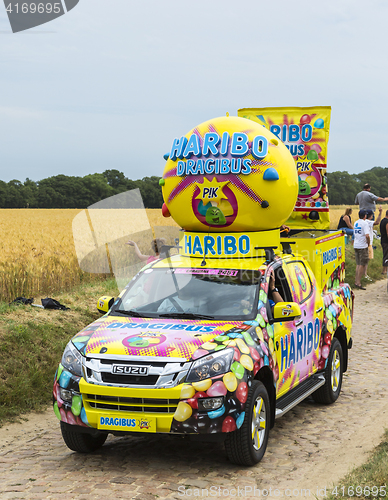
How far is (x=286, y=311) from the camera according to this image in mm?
6250

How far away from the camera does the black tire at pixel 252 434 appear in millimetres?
5457

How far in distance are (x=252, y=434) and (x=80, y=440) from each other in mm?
1654

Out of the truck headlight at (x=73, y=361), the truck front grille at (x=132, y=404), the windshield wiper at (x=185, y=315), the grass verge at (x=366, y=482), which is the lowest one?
the grass verge at (x=366, y=482)

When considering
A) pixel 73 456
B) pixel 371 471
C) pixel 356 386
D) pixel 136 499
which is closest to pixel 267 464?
pixel 371 471

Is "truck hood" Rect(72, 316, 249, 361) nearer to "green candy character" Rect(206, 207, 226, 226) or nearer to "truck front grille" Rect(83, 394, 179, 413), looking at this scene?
"truck front grille" Rect(83, 394, 179, 413)

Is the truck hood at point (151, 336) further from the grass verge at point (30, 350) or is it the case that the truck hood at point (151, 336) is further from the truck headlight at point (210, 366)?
the grass verge at point (30, 350)

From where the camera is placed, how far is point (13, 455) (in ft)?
21.3

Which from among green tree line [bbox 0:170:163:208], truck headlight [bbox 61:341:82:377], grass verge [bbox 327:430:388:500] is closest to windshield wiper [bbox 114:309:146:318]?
truck headlight [bbox 61:341:82:377]

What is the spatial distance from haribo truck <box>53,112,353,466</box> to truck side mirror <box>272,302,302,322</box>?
0.05 ft

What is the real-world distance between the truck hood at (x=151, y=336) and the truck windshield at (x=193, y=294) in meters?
0.21

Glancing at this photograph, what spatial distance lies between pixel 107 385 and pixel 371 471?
7.60 ft

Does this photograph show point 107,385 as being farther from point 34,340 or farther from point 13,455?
point 34,340

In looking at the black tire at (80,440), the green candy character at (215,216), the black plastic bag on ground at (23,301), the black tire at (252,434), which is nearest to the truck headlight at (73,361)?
the black tire at (80,440)

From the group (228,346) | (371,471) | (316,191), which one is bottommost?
(371,471)
